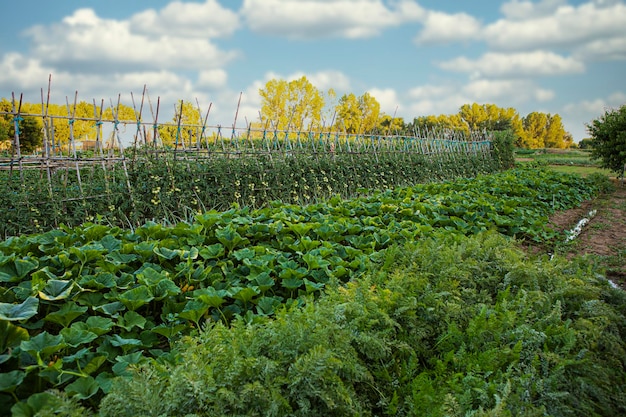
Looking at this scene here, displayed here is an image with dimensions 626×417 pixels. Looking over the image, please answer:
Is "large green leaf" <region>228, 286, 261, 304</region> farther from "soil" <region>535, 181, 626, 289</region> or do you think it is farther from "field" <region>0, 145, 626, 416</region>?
"soil" <region>535, 181, 626, 289</region>

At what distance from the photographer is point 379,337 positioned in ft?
8.39

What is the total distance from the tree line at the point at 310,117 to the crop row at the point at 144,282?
5210mm

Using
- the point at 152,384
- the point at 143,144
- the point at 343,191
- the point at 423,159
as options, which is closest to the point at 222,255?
the point at 152,384

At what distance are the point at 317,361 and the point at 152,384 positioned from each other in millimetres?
686

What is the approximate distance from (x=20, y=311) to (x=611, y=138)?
21.9m

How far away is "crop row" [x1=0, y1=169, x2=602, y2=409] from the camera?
2373 millimetres

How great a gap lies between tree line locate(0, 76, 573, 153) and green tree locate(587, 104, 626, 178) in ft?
21.3

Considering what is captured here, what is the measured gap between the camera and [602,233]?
880cm

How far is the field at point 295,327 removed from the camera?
6.49 ft

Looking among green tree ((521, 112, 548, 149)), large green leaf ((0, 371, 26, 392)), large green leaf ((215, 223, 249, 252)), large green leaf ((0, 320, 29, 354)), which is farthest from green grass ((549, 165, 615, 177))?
green tree ((521, 112, 548, 149))

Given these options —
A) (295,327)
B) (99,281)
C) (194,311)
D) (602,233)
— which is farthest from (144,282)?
(602,233)

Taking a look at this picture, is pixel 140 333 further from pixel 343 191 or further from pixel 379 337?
pixel 343 191

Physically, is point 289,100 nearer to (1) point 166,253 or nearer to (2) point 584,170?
(2) point 584,170

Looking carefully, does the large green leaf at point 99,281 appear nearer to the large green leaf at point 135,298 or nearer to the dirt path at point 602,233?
the large green leaf at point 135,298
